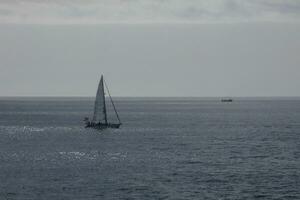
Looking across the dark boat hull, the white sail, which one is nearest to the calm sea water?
the white sail

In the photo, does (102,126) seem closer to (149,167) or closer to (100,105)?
(100,105)

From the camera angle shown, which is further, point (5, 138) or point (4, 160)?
Result: point (5, 138)

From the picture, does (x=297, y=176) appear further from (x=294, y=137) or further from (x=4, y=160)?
(x=294, y=137)

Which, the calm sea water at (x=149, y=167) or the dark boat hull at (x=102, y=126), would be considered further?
the dark boat hull at (x=102, y=126)

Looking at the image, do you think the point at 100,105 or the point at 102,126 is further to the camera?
the point at 102,126

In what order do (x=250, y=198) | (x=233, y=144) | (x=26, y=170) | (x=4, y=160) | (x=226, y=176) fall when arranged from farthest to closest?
(x=233, y=144), (x=4, y=160), (x=26, y=170), (x=226, y=176), (x=250, y=198)

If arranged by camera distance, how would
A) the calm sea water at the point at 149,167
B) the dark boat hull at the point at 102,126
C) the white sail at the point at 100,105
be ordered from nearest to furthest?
the calm sea water at the point at 149,167 → the white sail at the point at 100,105 → the dark boat hull at the point at 102,126

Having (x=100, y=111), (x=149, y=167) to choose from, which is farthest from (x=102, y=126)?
(x=149, y=167)

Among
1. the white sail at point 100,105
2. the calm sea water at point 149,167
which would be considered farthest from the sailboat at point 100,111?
the calm sea water at point 149,167

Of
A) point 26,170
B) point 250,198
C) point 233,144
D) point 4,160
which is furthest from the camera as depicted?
point 233,144

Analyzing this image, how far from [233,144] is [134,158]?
32.9 m

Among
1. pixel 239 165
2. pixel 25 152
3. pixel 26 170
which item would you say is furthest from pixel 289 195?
pixel 25 152

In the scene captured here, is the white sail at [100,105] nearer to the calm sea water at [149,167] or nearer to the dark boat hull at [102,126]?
the dark boat hull at [102,126]

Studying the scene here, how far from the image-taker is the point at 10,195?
6962 centimetres
